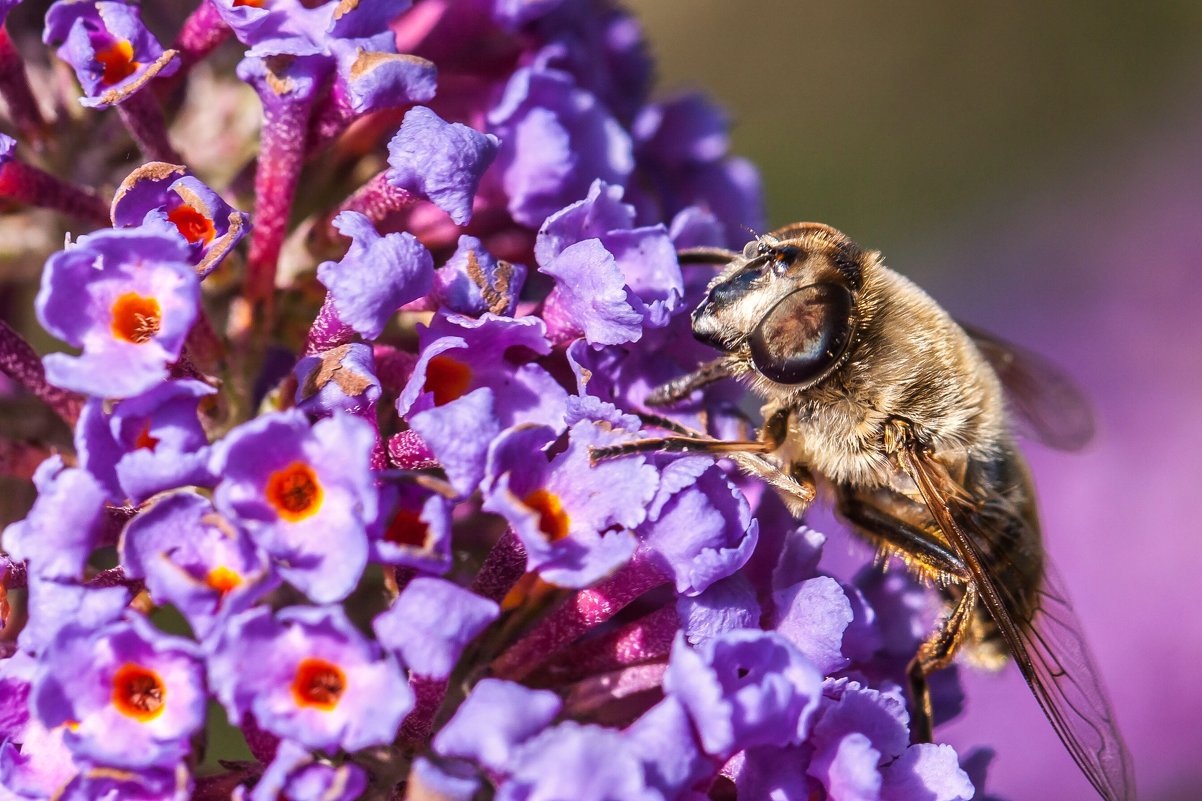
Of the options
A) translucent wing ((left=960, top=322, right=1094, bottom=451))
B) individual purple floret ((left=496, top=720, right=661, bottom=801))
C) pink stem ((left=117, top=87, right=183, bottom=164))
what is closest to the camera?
individual purple floret ((left=496, top=720, right=661, bottom=801))

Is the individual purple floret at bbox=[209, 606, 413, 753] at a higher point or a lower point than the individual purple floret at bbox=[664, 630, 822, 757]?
lower

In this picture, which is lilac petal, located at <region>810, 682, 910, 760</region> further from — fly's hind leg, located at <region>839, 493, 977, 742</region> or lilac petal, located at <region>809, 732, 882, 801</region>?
fly's hind leg, located at <region>839, 493, 977, 742</region>

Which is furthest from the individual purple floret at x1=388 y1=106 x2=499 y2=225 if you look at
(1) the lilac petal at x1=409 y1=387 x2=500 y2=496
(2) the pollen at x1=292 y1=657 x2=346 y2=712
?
(2) the pollen at x1=292 y1=657 x2=346 y2=712

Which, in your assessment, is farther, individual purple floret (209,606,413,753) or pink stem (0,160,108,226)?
pink stem (0,160,108,226)

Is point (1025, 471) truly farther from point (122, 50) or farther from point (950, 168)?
point (950, 168)

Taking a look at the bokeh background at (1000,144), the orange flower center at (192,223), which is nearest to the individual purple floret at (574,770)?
the orange flower center at (192,223)

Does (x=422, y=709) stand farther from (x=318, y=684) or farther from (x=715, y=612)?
(x=715, y=612)

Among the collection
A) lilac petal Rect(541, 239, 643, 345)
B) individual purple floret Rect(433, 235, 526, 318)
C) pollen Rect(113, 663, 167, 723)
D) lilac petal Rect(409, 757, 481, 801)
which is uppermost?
lilac petal Rect(541, 239, 643, 345)
